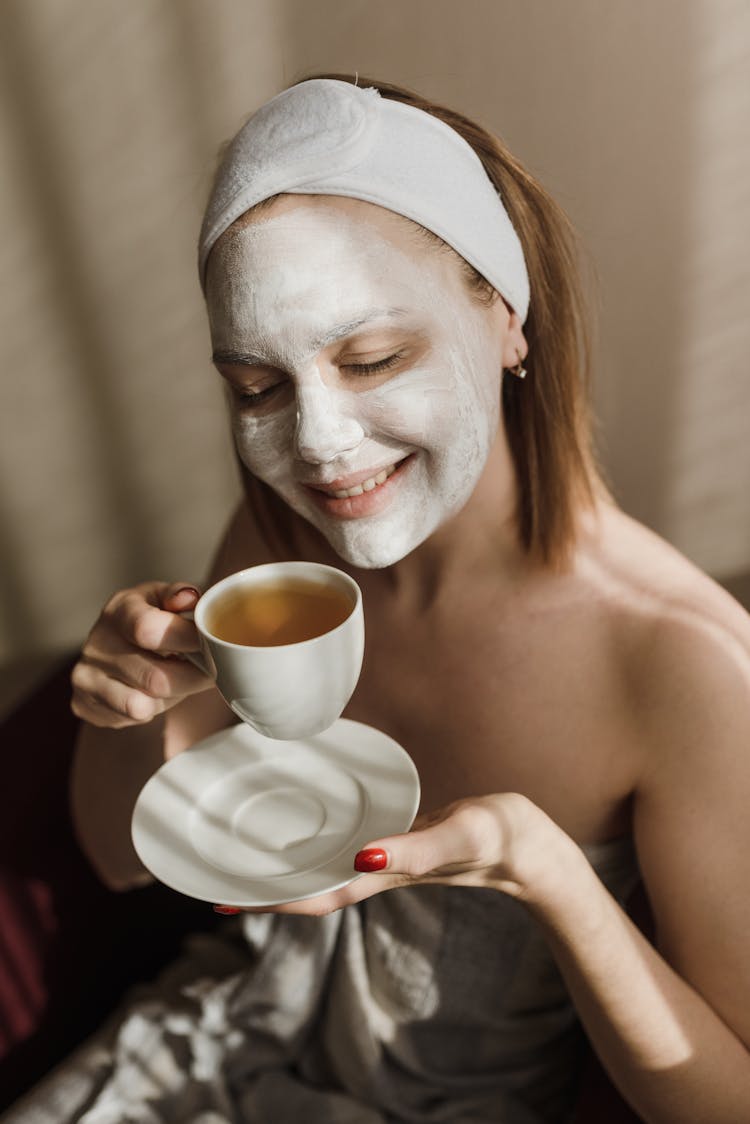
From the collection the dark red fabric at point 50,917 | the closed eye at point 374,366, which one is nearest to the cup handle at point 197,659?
the closed eye at point 374,366

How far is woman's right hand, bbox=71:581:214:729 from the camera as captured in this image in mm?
823

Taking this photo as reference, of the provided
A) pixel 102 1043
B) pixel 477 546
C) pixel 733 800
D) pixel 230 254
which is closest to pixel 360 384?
pixel 230 254

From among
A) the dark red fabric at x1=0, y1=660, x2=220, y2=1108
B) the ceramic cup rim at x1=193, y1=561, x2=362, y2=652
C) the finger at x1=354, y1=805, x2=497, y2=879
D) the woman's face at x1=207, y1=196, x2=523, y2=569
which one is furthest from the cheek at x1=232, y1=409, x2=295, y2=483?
the dark red fabric at x1=0, y1=660, x2=220, y2=1108

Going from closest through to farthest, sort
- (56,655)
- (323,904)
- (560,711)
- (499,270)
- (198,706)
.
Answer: (323,904) < (499,270) < (560,711) < (198,706) < (56,655)

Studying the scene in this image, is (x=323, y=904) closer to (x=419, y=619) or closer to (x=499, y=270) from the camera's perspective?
(x=419, y=619)

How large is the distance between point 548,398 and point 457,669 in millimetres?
285

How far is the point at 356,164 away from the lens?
0.78 metres

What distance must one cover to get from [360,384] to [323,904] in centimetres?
39

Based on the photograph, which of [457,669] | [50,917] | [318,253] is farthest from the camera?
[50,917]

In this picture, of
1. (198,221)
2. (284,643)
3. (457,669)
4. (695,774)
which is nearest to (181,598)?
(284,643)

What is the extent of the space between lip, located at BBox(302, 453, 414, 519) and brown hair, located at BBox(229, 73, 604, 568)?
18 centimetres

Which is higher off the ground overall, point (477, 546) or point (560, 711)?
point (477, 546)

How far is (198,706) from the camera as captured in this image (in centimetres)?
117

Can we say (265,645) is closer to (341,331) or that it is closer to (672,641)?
(341,331)
